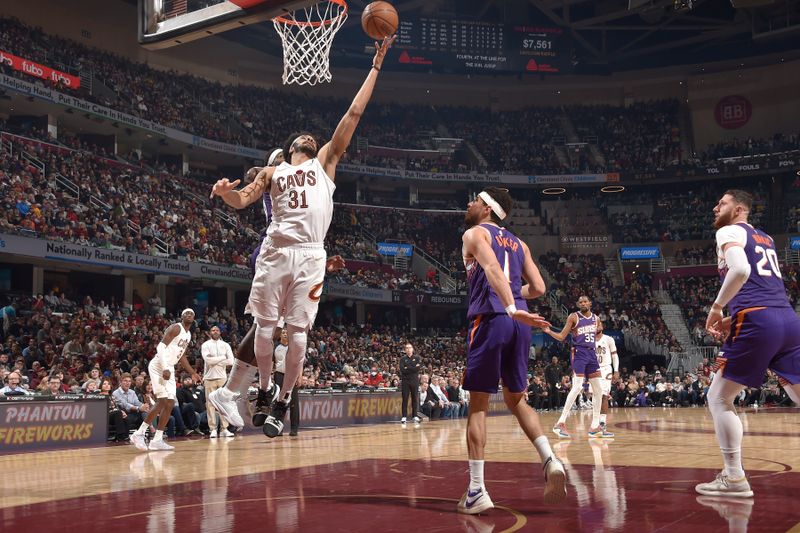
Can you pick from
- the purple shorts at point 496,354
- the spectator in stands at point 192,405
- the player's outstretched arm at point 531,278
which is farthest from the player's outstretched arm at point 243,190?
the spectator in stands at point 192,405

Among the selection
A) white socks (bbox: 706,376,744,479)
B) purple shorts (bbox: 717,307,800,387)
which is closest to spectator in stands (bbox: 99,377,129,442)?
white socks (bbox: 706,376,744,479)

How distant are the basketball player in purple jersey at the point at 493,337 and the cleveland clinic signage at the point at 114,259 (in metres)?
19.9

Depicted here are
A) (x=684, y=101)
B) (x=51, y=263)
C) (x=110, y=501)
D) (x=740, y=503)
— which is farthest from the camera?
(x=684, y=101)

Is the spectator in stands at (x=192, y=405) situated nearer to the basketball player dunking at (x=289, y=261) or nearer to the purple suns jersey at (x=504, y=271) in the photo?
the basketball player dunking at (x=289, y=261)

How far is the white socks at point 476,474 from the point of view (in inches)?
219

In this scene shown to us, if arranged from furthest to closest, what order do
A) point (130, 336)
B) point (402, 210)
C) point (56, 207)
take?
1. point (402, 210)
2. point (56, 207)
3. point (130, 336)

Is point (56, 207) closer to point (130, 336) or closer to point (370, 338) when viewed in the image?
point (130, 336)

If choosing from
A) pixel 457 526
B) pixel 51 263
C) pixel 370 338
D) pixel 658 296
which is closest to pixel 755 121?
pixel 658 296

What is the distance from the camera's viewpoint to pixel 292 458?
1024 cm

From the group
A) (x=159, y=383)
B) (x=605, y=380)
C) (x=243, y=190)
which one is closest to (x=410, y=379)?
(x=605, y=380)

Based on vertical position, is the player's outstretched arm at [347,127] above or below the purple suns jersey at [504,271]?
above

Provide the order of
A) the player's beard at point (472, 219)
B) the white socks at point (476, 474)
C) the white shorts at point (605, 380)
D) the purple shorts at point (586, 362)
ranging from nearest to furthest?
the white socks at point (476, 474) → the player's beard at point (472, 219) → the purple shorts at point (586, 362) → the white shorts at point (605, 380)

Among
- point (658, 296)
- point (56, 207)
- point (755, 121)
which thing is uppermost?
point (755, 121)

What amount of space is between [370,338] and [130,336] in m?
12.7
